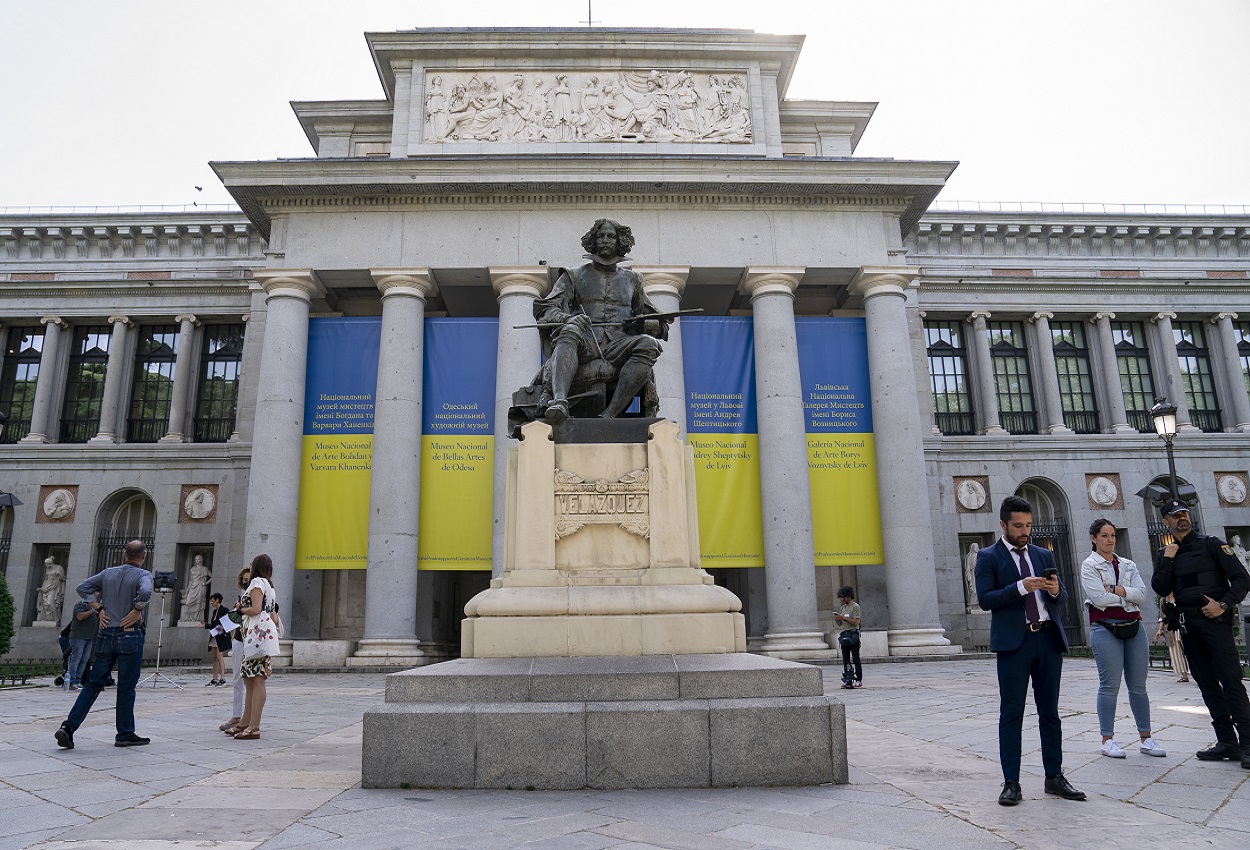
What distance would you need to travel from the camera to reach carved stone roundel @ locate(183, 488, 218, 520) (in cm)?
2764

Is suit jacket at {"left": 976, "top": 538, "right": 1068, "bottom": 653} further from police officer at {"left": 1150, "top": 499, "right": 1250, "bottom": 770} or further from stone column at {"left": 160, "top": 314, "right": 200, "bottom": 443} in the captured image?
stone column at {"left": 160, "top": 314, "right": 200, "bottom": 443}

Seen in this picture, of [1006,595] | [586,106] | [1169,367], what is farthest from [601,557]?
[1169,367]

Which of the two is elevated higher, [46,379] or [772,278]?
[772,278]

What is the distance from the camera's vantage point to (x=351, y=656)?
20734 millimetres

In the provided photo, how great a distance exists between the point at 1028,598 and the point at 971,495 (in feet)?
79.7

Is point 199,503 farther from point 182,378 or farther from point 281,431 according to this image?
point 281,431

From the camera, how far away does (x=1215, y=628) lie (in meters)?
6.88

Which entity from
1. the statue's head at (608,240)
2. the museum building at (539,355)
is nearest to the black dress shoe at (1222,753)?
the statue's head at (608,240)

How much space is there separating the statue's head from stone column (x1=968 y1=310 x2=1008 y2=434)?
79.1 ft

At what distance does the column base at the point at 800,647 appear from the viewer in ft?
68.5

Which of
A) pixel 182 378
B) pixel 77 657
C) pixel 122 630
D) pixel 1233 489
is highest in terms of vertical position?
pixel 182 378

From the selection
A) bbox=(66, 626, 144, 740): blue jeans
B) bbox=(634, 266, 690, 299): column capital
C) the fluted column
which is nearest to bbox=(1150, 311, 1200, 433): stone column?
the fluted column

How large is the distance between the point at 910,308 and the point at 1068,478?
784cm

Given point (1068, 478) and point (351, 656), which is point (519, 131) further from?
point (1068, 478)
